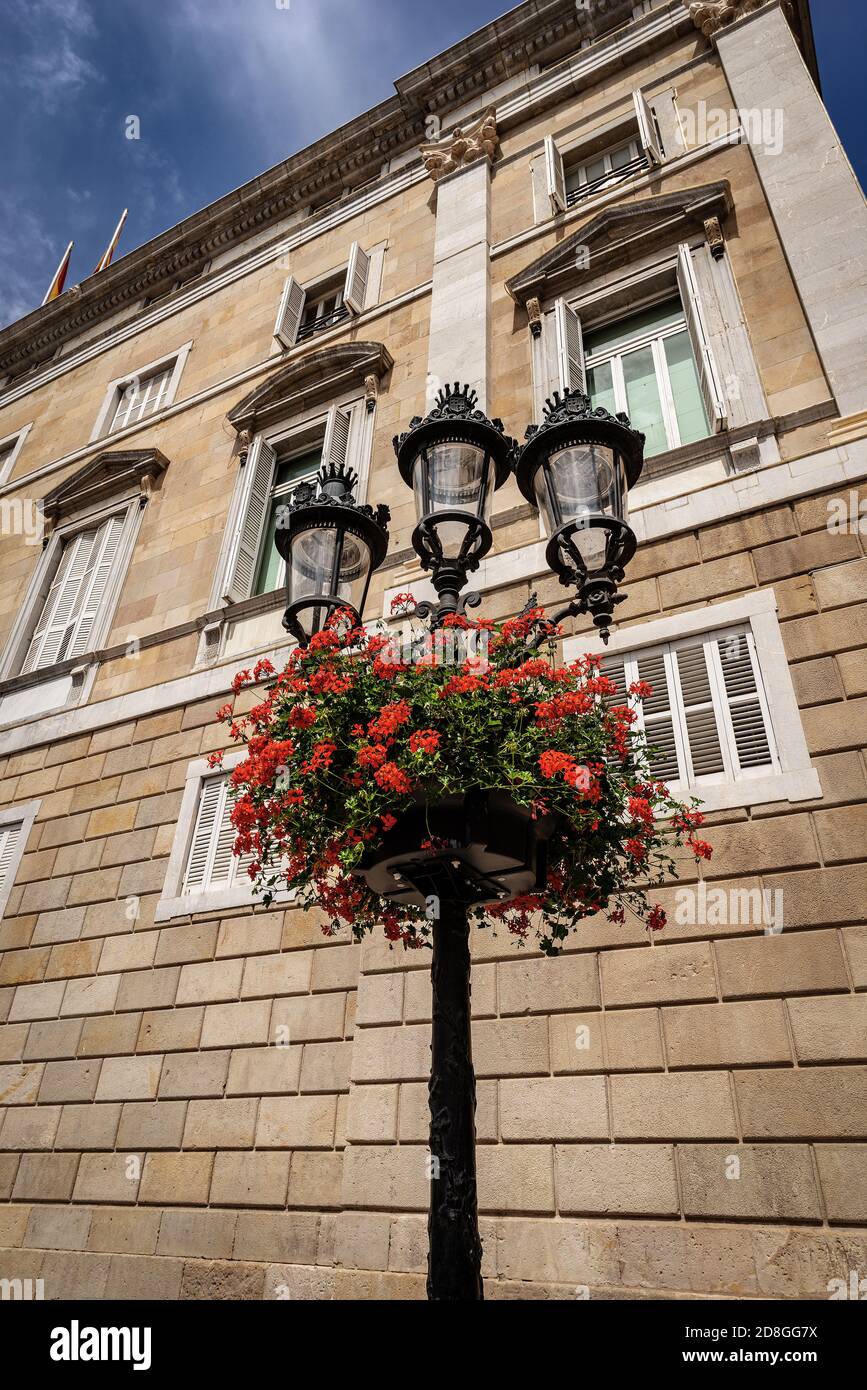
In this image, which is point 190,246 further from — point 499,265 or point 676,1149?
point 676,1149

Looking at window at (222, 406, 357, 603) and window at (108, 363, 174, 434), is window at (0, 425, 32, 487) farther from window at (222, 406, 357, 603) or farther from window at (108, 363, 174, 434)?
window at (222, 406, 357, 603)

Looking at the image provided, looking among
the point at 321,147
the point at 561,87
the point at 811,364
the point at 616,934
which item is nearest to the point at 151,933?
the point at 616,934

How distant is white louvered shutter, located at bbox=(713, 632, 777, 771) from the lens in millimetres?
6125

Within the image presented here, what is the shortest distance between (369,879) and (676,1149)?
3180 mm

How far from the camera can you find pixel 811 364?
295 inches

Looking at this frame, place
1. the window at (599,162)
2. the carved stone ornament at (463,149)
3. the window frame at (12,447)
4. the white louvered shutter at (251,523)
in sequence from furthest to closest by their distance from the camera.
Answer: the window frame at (12,447), the carved stone ornament at (463,149), the white louvered shutter at (251,523), the window at (599,162)

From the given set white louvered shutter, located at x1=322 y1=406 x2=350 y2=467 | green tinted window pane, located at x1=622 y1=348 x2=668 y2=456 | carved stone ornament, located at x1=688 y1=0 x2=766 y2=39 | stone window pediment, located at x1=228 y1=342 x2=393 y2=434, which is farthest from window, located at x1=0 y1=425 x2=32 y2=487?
carved stone ornament, located at x1=688 y1=0 x2=766 y2=39

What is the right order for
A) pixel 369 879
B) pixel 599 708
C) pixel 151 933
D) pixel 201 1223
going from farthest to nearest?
pixel 151 933 → pixel 201 1223 → pixel 599 708 → pixel 369 879

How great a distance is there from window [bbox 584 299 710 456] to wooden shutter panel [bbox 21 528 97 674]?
839 cm

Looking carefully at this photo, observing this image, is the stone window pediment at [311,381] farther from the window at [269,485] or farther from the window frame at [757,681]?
the window frame at [757,681]

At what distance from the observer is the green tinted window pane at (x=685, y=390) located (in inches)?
329

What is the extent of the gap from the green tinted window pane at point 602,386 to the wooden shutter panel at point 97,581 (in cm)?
755

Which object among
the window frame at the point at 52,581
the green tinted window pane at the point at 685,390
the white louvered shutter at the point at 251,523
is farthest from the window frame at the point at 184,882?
the green tinted window pane at the point at 685,390

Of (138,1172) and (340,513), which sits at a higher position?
(340,513)
